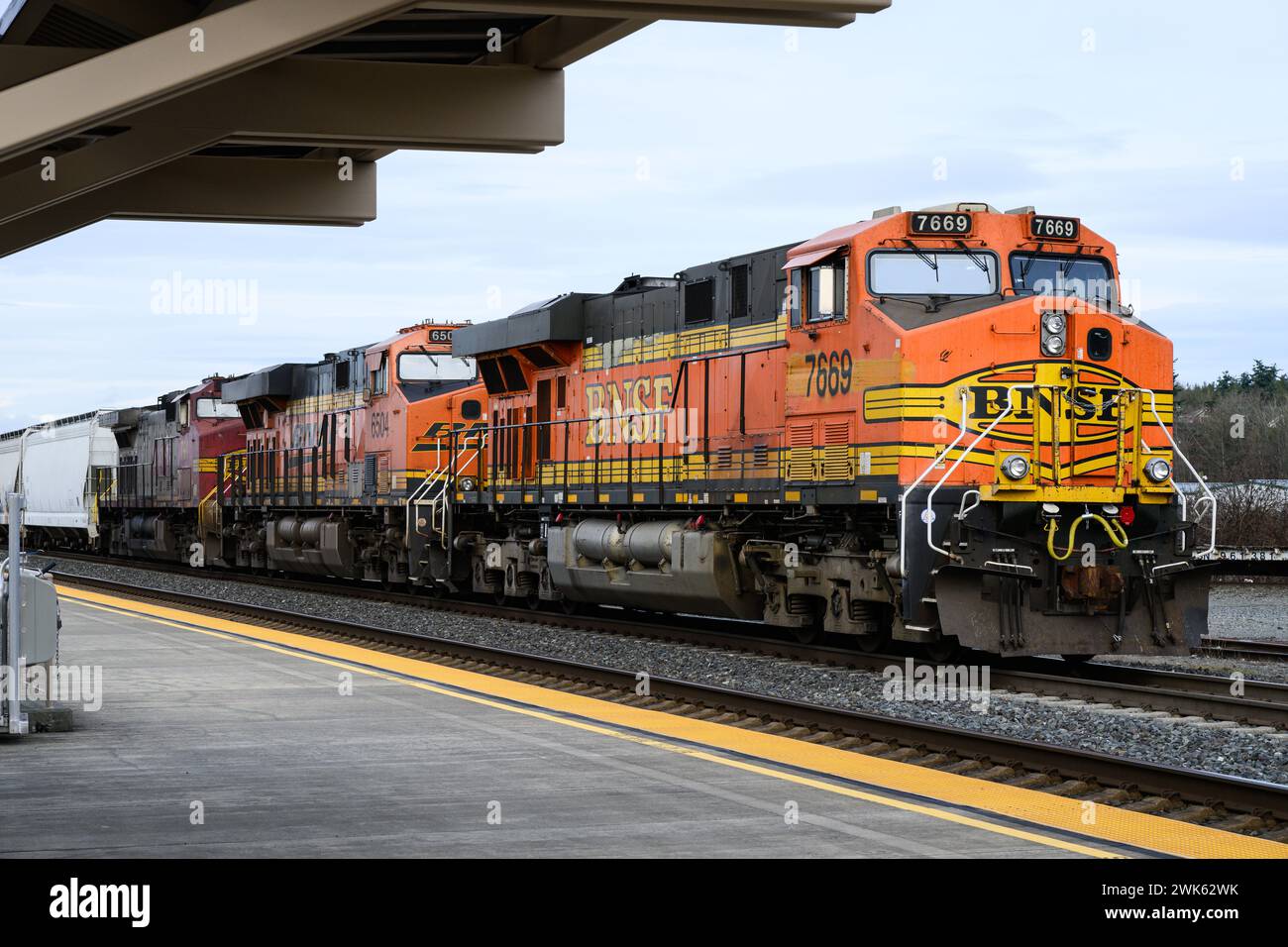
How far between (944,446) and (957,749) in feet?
15.1

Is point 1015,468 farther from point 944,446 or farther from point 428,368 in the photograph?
point 428,368

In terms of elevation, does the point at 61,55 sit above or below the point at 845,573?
above

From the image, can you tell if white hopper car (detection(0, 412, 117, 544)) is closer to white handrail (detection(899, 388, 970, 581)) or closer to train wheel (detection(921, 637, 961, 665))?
train wheel (detection(921, 637, 961, 665))

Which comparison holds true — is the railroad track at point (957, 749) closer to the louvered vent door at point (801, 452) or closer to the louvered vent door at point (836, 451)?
the louvered vent door at point (836, 451)

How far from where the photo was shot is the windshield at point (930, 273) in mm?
14539

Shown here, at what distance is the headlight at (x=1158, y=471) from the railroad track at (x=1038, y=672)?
1.77 metres

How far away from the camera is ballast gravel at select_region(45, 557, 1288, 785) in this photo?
1028 centimetres

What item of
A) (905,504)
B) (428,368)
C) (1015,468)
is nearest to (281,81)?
(905,504)

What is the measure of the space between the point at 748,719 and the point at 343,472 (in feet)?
57.8

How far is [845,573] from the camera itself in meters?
15.0

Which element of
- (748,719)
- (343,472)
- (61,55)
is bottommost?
(748,719)

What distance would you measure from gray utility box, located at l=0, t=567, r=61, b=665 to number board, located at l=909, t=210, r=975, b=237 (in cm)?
837
